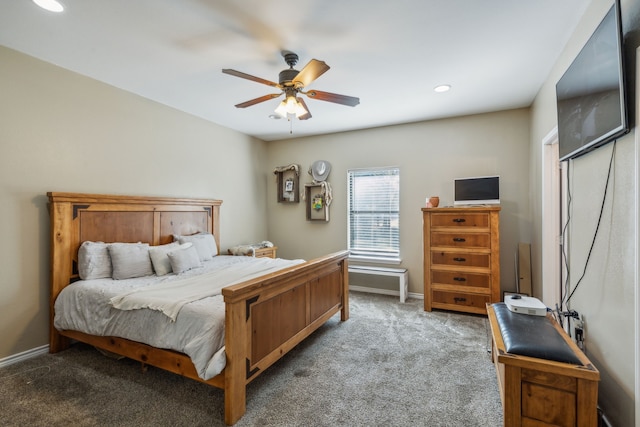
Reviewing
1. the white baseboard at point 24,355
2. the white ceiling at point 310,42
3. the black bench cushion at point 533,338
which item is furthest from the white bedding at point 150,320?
the white ceiling at point 310,42

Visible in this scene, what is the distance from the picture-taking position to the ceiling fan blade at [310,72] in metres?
2.03

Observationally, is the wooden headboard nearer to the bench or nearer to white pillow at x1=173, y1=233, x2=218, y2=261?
white pillow at x1=173, y1=233, x2=218, y2=261

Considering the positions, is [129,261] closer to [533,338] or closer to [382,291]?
[533,338]

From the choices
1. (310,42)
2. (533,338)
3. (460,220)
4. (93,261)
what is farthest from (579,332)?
(93,261)

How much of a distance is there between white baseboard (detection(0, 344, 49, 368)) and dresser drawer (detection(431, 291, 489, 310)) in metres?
4.07

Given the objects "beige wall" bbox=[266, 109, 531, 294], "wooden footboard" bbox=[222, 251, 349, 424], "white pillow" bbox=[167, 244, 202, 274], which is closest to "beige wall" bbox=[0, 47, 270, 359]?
"white pillow" bbox=[167, 244, 202, 274]

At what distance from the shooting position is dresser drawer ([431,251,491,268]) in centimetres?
346

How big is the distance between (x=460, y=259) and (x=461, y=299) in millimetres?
489

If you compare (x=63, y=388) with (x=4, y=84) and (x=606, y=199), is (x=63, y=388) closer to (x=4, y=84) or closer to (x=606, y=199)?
(x=4, y=84)

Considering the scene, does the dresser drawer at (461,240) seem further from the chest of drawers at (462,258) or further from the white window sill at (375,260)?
the white window sill at (375,260)

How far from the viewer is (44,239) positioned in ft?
8.70

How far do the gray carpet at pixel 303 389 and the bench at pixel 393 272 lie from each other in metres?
1.19

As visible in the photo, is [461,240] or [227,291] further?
[461,240]

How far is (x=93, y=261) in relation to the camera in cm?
271
